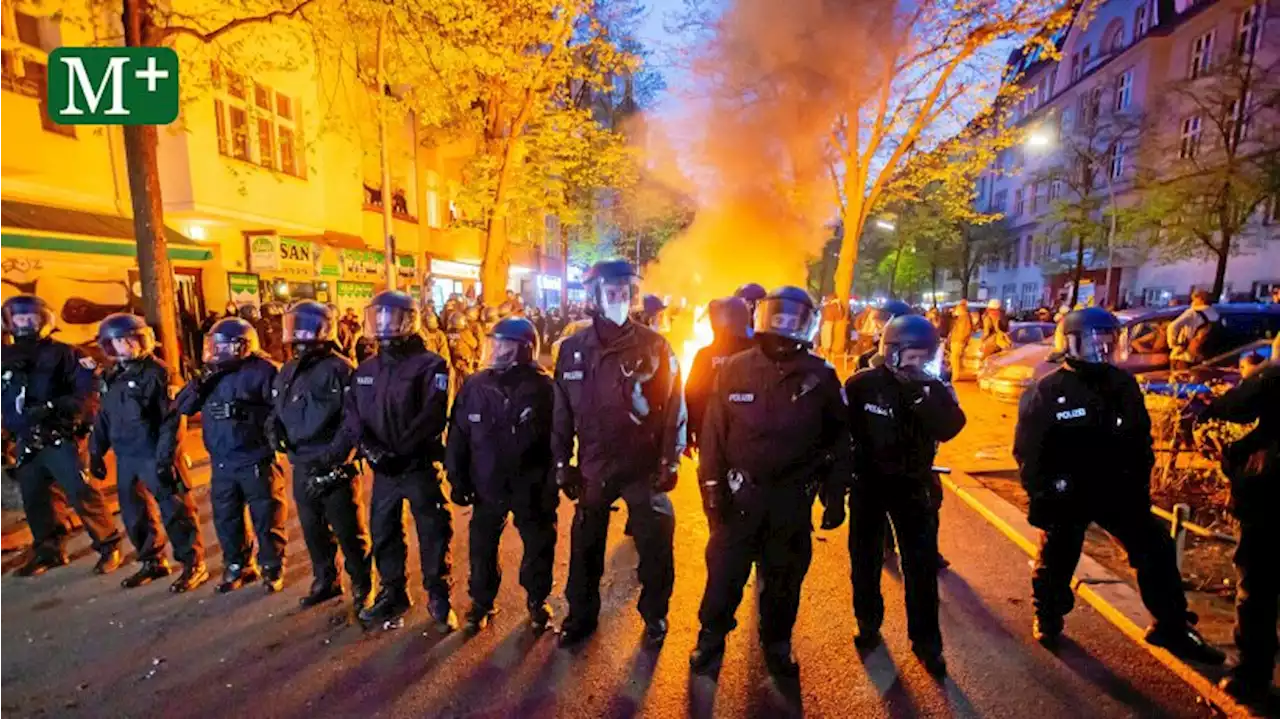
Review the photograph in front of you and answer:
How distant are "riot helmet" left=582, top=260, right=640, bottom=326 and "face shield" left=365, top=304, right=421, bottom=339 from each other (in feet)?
3.56

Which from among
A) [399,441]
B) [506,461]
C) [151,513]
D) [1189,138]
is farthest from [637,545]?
[1189,138]

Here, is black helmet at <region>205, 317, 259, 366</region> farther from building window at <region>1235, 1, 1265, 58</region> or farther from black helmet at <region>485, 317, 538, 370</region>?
building window at <region>1235, 1, 1265, 58</region>

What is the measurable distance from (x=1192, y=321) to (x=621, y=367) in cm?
801

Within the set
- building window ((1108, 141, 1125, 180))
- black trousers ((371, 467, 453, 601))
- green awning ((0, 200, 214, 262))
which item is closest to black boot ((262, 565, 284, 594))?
black trousers ((371, 467, 453, 601))

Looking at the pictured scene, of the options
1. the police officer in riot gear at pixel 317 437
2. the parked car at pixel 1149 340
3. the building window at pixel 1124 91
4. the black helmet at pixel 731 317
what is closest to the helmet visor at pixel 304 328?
the police officer in riot gear at pixel 317 437

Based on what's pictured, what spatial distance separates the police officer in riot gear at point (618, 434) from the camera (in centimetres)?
330

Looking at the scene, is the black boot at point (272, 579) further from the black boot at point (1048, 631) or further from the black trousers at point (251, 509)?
the black boot at point (1048, 631)

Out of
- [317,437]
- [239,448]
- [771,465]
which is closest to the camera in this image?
[771,465]

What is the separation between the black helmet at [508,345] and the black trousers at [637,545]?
84cm

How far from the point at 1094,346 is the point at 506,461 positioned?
3058 millimetres

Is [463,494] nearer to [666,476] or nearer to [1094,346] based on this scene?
[666,476]

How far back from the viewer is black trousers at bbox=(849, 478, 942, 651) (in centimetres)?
318

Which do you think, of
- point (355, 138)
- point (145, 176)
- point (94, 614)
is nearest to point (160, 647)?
point (94, 614)

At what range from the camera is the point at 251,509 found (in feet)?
13.2
